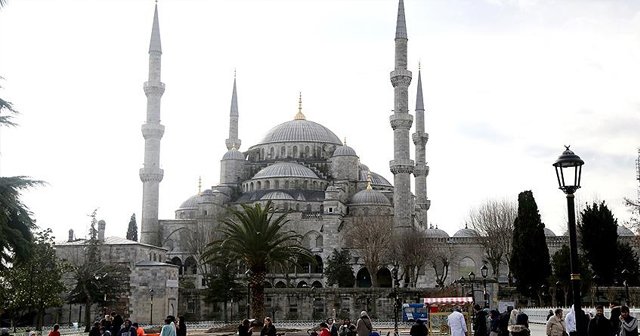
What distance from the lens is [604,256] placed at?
3994cm

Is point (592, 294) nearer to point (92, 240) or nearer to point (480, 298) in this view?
point (480, 298)

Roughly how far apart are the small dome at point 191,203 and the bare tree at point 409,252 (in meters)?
19.6

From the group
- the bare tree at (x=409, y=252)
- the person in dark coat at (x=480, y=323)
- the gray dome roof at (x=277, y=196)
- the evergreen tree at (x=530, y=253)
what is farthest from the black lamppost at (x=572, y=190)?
the gray dome roof at (x=277, y=196)

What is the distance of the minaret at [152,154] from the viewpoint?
49.0 m

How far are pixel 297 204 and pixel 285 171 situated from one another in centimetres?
403

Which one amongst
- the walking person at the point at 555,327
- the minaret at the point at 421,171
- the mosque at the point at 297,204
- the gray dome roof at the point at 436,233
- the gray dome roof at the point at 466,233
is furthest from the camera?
the minaret at the point at 421,171

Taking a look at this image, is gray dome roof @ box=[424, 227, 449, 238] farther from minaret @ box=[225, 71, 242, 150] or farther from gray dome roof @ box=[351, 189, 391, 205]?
minaret @ box=[225, 71, 242, 150]

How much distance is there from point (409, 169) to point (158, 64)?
60.3ft

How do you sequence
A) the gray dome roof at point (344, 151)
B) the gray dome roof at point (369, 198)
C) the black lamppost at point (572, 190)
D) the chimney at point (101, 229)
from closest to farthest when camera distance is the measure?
the black lamppost at point (572, 190), the chimney at point (101, 229), the gray dome roof at point (369, 198), the gray dome roof at point (344, 151)

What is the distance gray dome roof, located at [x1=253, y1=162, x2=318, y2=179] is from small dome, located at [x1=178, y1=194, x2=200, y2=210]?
4994mm

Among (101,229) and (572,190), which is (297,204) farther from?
(572,190)

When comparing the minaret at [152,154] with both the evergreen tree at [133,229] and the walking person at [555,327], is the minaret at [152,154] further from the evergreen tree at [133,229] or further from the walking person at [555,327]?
the walking person at [555,327]

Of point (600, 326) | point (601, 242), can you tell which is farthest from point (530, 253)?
point (600, 326)

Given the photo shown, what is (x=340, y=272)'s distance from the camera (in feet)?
154
